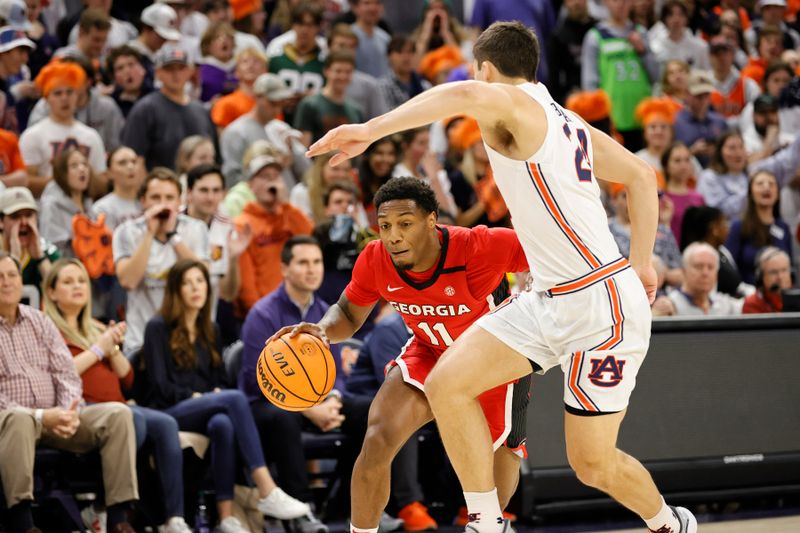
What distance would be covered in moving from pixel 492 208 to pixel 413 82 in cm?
273

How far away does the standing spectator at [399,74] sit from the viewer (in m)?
11.3

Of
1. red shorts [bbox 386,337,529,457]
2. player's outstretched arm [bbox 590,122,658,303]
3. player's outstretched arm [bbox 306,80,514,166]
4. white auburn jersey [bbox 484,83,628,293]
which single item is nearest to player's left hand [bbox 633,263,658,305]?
player's outstretched arm [bbox 590,122,658,303]

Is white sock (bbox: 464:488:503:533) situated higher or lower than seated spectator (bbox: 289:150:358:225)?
lower

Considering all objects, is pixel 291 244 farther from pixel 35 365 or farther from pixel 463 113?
pixel 463 113

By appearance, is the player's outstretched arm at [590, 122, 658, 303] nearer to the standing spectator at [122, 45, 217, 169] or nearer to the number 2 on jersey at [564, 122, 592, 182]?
the number 2 on jersey at [564, 122, 592, 182]

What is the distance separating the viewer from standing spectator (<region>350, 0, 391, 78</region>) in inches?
468

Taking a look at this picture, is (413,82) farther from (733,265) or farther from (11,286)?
(11,286)

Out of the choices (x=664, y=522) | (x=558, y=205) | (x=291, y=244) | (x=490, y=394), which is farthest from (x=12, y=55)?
(x=664, y=522)

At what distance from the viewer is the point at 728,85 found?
13.2 meters

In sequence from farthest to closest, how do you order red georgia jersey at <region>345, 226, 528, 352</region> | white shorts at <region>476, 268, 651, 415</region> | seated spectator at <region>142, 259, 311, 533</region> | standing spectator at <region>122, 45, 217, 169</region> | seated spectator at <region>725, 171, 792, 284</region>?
1. seated spectator at <region>725, 171, 792, 284</region>
2. standing spectator at <region>122, 45, 217, 169</region>
3. seated spectator at <region>142, 259, 311, 533</region>
4. red georgia jersey at <region>345, 226, 528, 352</region>
5. white shorts at <region>476, 268, 651, 415</region>

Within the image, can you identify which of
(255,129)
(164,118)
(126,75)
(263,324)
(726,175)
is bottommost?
(263,324)

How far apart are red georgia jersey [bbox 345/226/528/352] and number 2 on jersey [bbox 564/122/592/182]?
82cm

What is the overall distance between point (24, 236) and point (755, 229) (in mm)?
5921

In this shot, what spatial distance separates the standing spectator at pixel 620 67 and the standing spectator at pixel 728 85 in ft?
3.23
